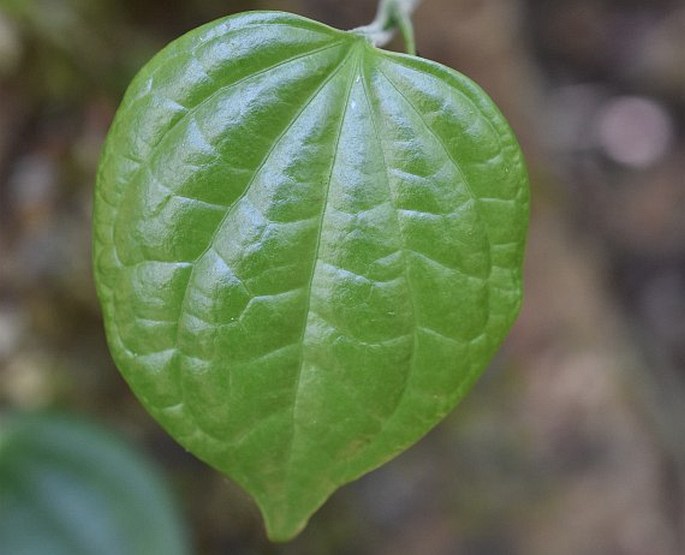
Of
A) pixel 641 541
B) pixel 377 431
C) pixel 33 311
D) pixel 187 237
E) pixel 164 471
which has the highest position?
pixel 187 237

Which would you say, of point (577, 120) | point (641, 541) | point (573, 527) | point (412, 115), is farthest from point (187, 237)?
point (577, 120)

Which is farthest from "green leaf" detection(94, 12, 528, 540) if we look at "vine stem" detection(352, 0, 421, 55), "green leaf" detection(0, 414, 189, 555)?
"green leaf" detection(0, 414, 189, 555)

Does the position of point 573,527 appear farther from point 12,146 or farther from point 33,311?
point 12,146

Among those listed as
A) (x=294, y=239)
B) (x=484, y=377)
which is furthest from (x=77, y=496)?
(x=294, y=239)

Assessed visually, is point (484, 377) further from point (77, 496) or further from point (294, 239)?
point (294, 239)

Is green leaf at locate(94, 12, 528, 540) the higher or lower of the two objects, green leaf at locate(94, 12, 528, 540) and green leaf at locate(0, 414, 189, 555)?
the higher

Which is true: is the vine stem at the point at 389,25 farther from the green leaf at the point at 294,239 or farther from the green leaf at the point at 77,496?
the green leaf at the point at 77,496

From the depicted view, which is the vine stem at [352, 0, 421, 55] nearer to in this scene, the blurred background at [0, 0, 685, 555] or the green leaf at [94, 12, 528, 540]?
the green leaf at [94, 12, 528, 540]
